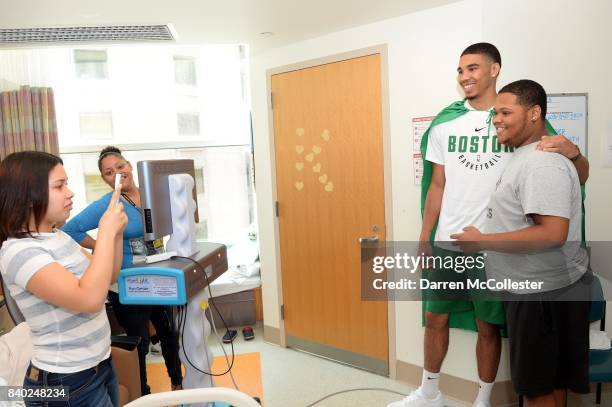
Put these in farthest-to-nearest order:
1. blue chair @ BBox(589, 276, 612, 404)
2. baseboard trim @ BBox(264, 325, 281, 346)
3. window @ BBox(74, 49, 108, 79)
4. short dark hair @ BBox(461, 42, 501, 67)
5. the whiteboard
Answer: window @ BBox(74, 49, 108, 79)
baseboard trim @ BBox(264, 325, 281, 346)
the whiteboard
short dark hair @ BBox(461, 42, 501, 67)
blue chair @ BBox(589, 276, 612, 404)

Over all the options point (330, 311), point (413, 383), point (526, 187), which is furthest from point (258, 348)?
point (526, 187)

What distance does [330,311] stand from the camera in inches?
126

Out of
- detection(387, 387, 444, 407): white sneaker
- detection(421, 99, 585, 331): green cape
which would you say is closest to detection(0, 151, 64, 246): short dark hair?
detection(421, 99, 585, 331): green cape

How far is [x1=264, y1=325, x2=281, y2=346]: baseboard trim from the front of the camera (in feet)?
11.5

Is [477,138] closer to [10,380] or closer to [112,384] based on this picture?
[112,384]

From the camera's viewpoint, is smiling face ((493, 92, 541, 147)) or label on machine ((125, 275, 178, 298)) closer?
label on machine ((125, 275, 178, 298))

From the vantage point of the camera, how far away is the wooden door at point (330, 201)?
2.87m

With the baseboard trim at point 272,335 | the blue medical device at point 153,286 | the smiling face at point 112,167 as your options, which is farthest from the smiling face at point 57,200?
the baseboard trim at point 272,335

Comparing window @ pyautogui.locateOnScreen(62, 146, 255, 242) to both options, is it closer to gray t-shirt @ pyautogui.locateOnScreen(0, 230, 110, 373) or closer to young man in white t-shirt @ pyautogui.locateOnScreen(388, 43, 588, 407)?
young man in white t-shirt @ pyautogui.locateOnScreen(388, 43, 588, 407)

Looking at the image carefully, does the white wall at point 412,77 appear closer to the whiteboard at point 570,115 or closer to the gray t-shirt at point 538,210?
the whiteboard at point 570,115

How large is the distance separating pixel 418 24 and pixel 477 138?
0.82 m

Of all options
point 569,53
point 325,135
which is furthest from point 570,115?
point 325,135

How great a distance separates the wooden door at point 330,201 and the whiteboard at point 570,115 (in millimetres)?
950

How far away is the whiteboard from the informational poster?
0.65 meters
